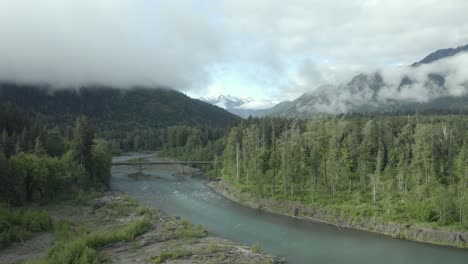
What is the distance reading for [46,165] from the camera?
86062 millimetres

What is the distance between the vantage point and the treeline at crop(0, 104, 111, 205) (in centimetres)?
7781

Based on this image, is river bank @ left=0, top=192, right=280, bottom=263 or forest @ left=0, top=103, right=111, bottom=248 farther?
forest @ left=0, top=103, right=111, bottom=248

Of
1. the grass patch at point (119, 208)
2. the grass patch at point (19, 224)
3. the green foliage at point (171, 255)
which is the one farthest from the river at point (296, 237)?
the grass patch at point (19, 224)

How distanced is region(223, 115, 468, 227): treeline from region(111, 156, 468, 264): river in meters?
8.15

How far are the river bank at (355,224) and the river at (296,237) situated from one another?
2096mm

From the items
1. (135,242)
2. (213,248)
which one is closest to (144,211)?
(135,242)

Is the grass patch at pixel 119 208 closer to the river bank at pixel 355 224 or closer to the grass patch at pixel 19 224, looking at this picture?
the grass patch at pixel 19 224

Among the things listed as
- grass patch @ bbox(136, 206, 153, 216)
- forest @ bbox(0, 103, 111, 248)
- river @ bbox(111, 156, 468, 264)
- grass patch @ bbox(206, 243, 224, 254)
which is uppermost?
forest @ bbox(0, 103, 111, 248)

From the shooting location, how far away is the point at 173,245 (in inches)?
2240

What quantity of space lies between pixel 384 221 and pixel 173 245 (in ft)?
134

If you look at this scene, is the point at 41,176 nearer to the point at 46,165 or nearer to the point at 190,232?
the point at 46,165

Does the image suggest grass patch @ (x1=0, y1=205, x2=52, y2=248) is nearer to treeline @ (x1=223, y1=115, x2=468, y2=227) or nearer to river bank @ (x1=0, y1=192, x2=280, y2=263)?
river bank @ (x1=0, y1=192, x2=280, y2=263)

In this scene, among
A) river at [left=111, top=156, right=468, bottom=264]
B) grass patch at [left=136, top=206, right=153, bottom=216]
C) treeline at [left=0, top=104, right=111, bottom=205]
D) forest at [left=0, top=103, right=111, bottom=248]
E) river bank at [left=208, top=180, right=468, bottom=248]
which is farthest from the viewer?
treeline at [left=0, top=104, right=111, bottom=205]

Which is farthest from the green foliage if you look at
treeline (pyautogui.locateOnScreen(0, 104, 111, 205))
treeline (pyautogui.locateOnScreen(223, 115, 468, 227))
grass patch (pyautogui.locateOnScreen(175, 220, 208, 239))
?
treeline (pyautogui.locateOnScreen(0, 104, 111, 205))
